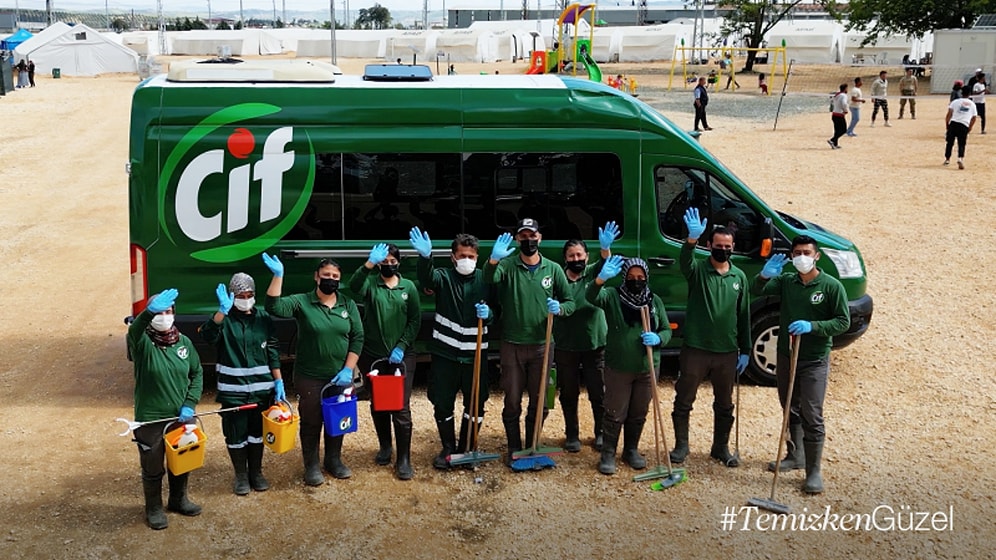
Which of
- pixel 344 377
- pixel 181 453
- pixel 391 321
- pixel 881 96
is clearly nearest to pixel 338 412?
pixel 344 377

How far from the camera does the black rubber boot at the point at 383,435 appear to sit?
24.9 ft

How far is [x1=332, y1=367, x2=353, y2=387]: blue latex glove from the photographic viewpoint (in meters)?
7.15

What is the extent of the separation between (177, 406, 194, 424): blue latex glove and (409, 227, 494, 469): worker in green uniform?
5.83ft

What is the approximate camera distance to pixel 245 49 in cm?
7162

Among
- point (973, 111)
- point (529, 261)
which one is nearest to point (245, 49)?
point (973, 111)

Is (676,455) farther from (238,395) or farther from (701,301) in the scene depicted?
(238,395)

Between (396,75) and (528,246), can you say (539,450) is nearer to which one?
(528,246)

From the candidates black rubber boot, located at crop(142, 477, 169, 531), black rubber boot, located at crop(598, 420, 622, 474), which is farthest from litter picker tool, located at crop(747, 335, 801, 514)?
black rubber boot, located at crop(142, 477, 169, 531)

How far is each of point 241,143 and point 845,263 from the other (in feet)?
18.0

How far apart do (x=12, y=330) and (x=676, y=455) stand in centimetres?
739

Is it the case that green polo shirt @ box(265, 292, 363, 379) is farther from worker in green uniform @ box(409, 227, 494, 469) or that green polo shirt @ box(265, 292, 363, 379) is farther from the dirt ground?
the dirt ground

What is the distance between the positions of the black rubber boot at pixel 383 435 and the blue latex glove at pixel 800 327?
9.83ft

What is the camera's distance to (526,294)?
7484 mm

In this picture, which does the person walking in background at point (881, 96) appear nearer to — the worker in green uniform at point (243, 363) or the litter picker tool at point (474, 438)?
the litter picker tool at point (474, 438)
